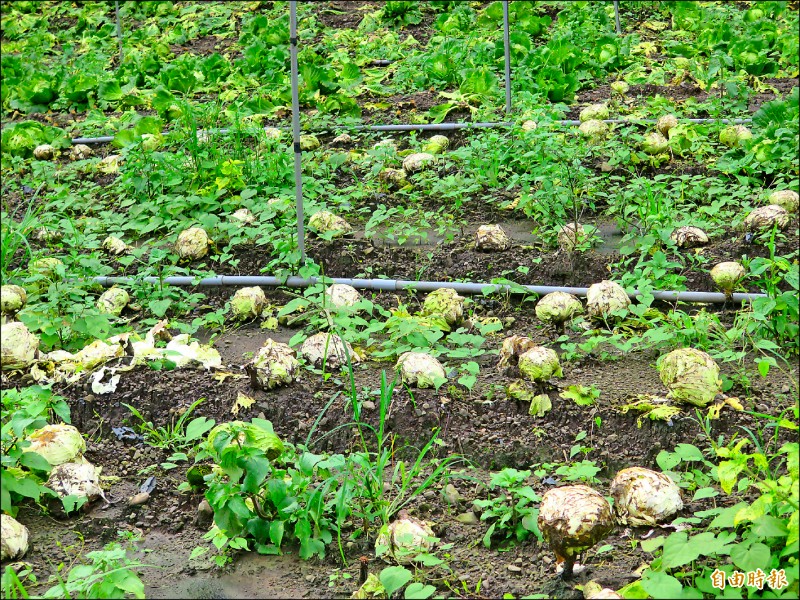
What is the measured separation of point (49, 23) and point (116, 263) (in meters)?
6.68

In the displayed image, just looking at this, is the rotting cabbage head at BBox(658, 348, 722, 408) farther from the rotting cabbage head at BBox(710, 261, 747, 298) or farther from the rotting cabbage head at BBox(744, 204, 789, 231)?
the rotting cabbage head at BBox(744, 204, 789, 231)

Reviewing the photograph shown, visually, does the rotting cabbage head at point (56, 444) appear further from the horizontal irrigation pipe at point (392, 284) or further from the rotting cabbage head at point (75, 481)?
the horizontal irrigation pipe at point (392, 284)

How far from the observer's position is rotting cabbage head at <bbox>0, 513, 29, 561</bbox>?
2.16 m

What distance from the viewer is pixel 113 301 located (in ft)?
11.5

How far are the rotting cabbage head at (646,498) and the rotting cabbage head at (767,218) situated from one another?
1.76m

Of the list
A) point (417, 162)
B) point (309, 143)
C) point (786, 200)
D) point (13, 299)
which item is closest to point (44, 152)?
point (309, 143)

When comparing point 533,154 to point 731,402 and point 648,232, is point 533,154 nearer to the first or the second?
point 648,232

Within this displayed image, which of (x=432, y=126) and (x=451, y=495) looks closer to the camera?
(x=451, y=495)

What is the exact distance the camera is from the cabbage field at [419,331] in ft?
6.98

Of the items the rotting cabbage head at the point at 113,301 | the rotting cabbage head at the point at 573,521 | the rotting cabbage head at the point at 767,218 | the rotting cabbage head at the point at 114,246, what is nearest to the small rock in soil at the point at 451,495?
the rotting cabbage head at the point at 573,521

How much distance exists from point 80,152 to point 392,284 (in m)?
2.85

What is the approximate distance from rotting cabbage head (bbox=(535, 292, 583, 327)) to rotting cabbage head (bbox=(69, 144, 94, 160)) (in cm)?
348

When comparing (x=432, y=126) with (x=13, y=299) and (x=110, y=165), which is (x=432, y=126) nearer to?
→ (x=110, y=165)

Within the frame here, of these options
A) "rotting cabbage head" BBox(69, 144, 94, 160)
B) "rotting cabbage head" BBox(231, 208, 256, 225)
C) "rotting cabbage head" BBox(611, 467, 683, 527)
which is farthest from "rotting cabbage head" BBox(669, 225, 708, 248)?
"rotting cabbage head" BBox(69, 144, 94, 160)
